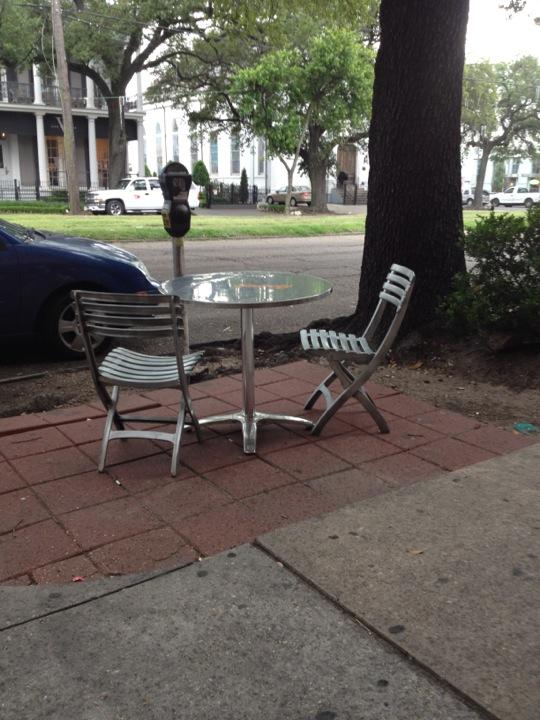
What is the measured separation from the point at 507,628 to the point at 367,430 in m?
2.20

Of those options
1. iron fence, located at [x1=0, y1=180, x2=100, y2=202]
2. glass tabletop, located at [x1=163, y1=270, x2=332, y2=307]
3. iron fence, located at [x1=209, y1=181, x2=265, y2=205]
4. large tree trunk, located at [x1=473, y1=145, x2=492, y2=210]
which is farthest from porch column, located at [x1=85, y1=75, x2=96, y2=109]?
glass tabletop, located at [x1=163, y1=270, x2=332, y2=307]

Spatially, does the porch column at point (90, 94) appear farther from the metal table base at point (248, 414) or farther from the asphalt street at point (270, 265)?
the metal table base at point (248, 414)

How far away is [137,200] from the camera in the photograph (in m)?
31.7

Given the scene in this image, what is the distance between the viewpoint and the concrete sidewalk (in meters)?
2.23

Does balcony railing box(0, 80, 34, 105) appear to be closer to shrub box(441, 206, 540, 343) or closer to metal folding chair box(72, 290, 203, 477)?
shrub box(441, 206, 540, 343)

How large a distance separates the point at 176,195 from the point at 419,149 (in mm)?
2217

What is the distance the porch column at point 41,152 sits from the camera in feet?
132

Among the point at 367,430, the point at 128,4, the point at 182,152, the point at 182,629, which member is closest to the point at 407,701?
the point at 182,629

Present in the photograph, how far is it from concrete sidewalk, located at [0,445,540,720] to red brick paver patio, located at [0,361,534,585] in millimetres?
197

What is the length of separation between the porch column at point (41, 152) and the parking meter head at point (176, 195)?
3895cm

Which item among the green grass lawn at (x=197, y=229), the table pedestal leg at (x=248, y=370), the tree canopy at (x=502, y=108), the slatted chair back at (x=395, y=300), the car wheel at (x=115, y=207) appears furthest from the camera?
the tree canopy at (x=502, y=108)

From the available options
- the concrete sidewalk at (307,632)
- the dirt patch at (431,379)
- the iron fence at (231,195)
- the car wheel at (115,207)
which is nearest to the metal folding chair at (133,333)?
the concrete sidewalk at (307,632)

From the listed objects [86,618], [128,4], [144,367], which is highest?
[128,4]

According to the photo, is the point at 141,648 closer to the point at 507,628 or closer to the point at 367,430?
the point at 507,628
